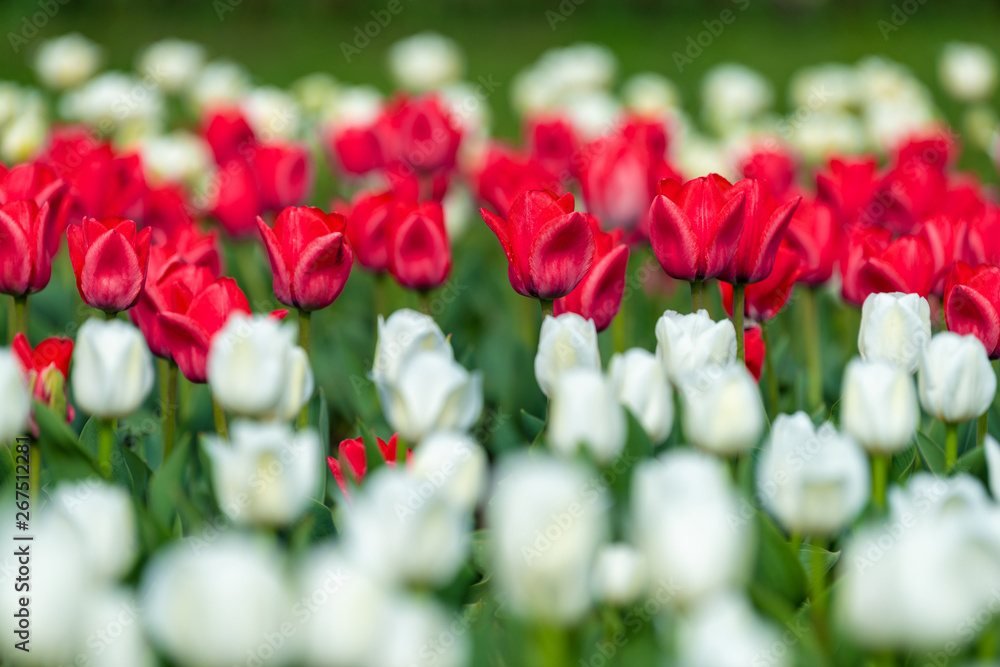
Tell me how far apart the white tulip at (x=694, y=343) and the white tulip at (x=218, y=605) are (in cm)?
73

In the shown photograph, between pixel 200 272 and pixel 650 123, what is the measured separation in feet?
5.38

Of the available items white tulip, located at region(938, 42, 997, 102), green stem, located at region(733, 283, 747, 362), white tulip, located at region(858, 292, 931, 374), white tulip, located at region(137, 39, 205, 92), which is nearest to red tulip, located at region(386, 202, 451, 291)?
green stem, located at region(733, 283, 747, 362)

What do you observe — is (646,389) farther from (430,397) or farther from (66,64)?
(66,64)

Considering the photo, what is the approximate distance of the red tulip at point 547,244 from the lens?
1596mm

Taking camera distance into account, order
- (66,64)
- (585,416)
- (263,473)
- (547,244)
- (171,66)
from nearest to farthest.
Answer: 1. (263,473)
2. (585,416)
3. (547,244)
4. (66,64)
5. (171,66)

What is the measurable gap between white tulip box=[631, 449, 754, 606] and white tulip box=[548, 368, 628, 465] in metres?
0.20

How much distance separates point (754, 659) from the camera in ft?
2.69

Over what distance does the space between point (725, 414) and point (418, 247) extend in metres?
0.89

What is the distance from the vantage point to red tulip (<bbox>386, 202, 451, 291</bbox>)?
6.43 ft

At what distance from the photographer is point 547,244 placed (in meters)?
1.60

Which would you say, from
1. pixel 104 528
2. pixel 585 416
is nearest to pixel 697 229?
pixel 585 416

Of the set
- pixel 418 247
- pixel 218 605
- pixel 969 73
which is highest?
pixel 218 605

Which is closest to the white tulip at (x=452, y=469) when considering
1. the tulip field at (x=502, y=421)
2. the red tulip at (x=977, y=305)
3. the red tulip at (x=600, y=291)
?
the tulip field at (x=502, y=421)

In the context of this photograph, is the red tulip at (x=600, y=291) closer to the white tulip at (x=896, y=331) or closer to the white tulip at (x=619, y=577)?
the white tulip at (x=896, y=331)
